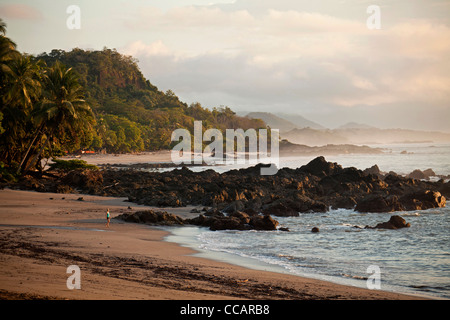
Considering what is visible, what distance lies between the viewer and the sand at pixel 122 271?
869cm

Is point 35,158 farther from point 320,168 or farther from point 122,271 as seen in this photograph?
point 122,271

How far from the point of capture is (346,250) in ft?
53.8

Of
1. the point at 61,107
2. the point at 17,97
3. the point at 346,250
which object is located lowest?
the point at 346,250

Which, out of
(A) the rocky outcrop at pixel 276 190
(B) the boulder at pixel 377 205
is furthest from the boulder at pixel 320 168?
(B) the boulder at pixel 377 205

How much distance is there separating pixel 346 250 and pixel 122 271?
8.93 m

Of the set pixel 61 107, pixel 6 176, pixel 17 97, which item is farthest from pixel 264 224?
pixel 17 97

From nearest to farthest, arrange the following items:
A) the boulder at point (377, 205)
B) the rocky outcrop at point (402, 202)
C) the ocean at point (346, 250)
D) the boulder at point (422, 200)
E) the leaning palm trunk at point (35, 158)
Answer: the ocean at point (346, 250) → the boulder at point (377, 205) → the rocky outcrop at point (402, 202) → the boulder at point (422, 200) → the leaning palm trunk at point (35, 158)

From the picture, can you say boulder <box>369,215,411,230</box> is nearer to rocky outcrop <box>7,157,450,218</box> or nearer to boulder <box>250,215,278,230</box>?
boulder <box>250,215,278,230</box>

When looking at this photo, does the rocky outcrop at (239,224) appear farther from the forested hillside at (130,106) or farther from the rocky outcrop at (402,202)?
the forested hillside at (130,106)

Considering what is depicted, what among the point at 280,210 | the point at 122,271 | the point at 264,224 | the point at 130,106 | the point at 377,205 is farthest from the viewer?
the point at 130,106

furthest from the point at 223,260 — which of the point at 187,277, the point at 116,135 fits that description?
the point at 116,135

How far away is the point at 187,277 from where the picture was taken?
10789 millimetres

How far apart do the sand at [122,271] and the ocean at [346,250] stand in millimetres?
1058

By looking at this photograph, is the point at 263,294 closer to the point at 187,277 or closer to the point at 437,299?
the point at 187,277
